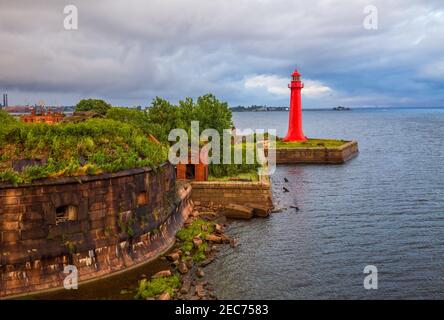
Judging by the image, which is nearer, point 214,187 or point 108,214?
point 108,214

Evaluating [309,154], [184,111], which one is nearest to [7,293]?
[184,111]

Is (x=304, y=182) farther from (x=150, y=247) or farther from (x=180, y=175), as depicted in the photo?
(x=150, y=247)

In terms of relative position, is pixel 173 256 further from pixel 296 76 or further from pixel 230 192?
pixel 296 76

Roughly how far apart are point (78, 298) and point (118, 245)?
3.33 metres

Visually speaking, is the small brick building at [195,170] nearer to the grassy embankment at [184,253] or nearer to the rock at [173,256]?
the grassy embankment at [184,253]

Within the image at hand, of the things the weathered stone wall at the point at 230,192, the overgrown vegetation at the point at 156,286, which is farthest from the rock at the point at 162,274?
the weathered stone wall at the point at 230,192

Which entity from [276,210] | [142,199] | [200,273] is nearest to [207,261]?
[200,273]

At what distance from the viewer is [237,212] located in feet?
102

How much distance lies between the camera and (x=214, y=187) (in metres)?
33.1

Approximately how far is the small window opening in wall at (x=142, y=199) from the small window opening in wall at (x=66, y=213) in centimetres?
370

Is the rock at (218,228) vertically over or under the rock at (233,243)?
over

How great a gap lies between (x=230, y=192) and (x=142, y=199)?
11879mm

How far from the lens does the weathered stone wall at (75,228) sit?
17.3 metres

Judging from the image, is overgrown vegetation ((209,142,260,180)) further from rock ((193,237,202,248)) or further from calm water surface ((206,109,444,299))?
rock ((193,237,202,248))
